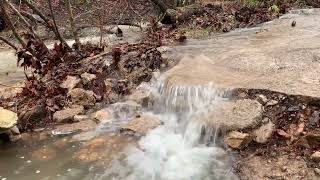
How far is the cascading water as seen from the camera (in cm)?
467

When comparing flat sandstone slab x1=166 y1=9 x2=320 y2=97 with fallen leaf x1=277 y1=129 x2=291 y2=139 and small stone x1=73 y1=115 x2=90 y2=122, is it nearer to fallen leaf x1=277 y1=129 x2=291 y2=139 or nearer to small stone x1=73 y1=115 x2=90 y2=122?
fallen leaf x1=277 y1=129 x2=291 y2=139

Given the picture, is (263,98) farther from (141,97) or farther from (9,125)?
(9,125)

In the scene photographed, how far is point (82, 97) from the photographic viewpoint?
6.65 m

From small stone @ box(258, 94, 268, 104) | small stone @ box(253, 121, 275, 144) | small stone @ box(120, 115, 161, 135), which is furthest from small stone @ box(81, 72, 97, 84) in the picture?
small stone @ box(253, 121, 275, 144)

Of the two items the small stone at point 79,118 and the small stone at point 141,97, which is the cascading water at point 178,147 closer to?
the small stone at point 141,97

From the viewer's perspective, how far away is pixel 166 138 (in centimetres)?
553

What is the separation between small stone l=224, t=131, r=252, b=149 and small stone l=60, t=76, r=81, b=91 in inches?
120

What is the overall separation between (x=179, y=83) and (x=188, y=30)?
4.57m

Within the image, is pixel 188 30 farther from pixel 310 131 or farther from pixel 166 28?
pixel 310 131

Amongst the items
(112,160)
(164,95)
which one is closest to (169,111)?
(164,95)

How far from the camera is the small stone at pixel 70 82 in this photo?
6.95m

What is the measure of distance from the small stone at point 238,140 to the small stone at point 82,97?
254 cm

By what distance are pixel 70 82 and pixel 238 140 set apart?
3379 millimetres

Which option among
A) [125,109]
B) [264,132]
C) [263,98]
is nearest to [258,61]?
[263,98]
